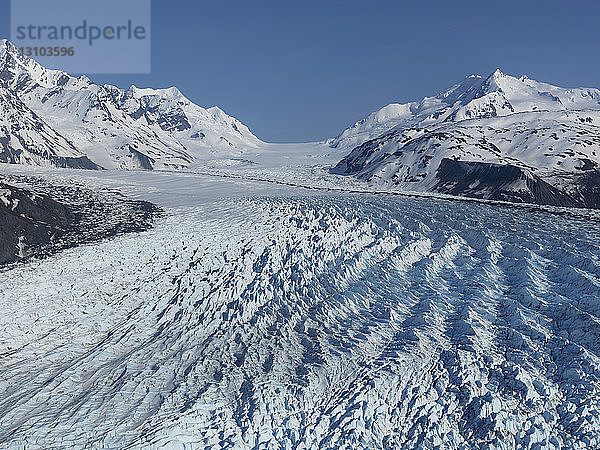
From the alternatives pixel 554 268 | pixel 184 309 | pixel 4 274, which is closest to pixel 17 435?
pixel 184 309

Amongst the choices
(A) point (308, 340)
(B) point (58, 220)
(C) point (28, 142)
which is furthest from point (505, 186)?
(C) point (28, 142)

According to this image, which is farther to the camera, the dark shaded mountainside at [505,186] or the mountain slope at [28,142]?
the mountain slope at [28,142]

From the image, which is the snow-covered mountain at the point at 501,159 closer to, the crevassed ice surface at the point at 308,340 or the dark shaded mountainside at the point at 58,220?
the crevassed ice surface at the point at 308,340

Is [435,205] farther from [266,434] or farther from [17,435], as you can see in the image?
[17,435]

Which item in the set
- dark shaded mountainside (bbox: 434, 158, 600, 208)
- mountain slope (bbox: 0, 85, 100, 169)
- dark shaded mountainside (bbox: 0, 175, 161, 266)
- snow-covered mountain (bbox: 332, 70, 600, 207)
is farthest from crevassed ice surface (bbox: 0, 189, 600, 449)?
mountain slope (bbox: 0, 85, 100, 169)

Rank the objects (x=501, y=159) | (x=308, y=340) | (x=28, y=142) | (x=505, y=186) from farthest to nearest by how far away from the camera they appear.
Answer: (x=28, y=142) < (x=501, y=159) < (x=505, y=186) < (x=308, y=340)

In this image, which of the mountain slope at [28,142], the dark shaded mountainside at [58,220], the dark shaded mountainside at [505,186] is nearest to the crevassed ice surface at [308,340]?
the dark shaded mountainside at [58,220]

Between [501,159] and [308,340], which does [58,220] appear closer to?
[308,340]
